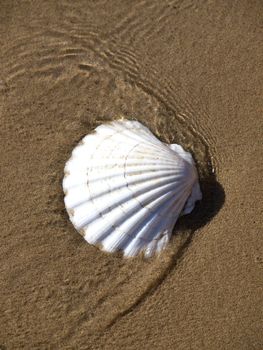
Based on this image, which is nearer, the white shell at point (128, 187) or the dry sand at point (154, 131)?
the white shell at point (128, 187)

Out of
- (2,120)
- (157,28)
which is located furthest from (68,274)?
(157,28)

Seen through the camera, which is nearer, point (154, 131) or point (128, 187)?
point (128, 187)

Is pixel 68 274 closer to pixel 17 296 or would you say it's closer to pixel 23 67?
pixel 17 296

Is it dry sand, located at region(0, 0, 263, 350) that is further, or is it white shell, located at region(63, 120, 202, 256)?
dry sand, located at region(0, 0, 263, 350)
